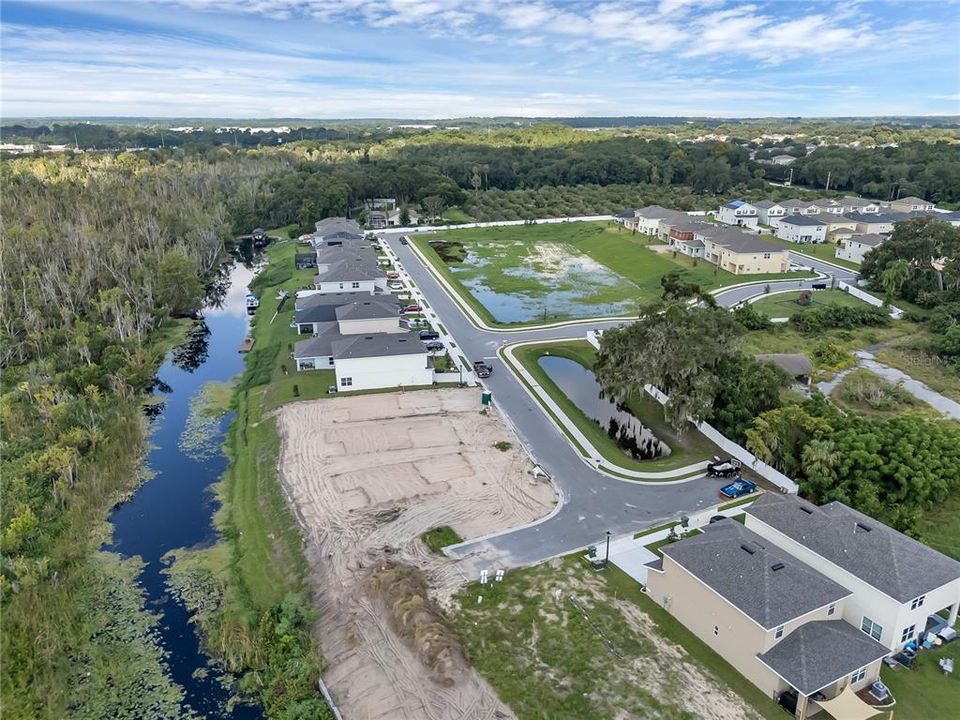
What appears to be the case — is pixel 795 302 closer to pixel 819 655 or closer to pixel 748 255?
pixel 748 255

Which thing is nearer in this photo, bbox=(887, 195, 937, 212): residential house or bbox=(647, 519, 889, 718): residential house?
bbox=(647, 519, 889, 718): residential house

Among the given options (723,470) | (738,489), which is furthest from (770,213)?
(738,489)

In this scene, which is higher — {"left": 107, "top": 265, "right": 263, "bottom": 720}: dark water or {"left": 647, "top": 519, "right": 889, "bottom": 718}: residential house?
{"left": 647, "top": 519, "right": 889, "bottom": 718}: residential house

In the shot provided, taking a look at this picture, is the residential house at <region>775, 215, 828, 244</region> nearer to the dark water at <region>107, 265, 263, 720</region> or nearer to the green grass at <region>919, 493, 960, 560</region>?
the green grass at <region>919, 493, 960, 560</region>

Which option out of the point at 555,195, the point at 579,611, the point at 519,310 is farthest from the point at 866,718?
the point at 555,195

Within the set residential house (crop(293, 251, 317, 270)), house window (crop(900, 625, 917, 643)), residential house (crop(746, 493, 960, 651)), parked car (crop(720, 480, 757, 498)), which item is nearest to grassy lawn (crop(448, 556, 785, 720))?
residential house (crop(746, 493, 960, 651))

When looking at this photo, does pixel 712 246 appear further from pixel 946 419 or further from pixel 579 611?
pixel 579 611

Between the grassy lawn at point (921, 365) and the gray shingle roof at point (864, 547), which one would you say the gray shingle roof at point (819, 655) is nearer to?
the gray shingle roof at point (864, 547)
